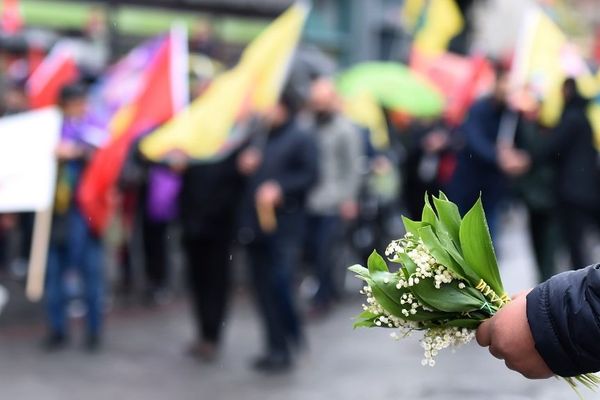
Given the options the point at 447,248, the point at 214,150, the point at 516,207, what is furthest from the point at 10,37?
the point at 447,248

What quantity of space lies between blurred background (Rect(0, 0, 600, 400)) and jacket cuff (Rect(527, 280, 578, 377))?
3837mm

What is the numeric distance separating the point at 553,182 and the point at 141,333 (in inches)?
141

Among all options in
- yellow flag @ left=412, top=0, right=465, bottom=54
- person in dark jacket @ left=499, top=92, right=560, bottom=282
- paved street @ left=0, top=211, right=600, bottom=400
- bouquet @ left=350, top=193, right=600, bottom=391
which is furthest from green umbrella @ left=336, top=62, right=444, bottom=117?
bouquet @ left=350, top=193, right=600, bottom=391

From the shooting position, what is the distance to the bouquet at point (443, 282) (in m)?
2.88

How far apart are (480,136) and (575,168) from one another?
2.93 feet

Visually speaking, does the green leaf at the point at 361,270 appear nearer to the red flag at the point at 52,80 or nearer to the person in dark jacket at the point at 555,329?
the person in dark jacket at the point at 555,329

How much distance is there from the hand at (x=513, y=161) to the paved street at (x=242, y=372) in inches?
66.3

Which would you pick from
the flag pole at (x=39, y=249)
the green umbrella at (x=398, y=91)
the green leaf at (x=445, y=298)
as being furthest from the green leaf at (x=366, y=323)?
the green umbrella at (x=398, y=91)

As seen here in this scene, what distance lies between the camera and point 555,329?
271 centimetres

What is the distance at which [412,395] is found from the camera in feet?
22.0

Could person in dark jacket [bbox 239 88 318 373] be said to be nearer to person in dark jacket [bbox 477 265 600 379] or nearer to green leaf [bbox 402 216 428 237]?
green leaf [bbox 402 216 428 237]

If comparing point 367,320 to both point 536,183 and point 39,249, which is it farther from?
point 536,183

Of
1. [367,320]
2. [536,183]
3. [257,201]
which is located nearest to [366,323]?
[367,320]

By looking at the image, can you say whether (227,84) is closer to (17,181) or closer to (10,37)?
(17,181)
